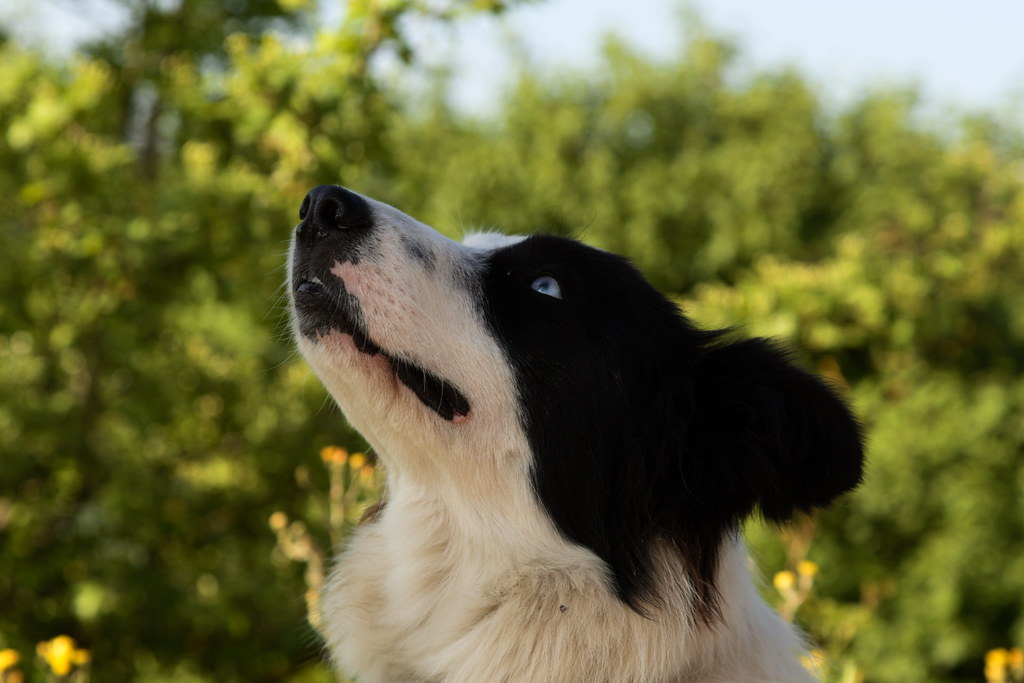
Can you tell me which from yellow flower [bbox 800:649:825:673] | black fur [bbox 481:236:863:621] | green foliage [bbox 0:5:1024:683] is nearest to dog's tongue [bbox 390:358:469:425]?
black fur [bbox 481:236:863:621]

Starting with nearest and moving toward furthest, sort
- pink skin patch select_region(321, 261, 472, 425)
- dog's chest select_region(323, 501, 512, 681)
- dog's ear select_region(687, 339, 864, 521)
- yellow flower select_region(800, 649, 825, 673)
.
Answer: dog's ear select_region(687, 339, 864, 521)
pink skin patch select_region(321, 261, 472, 425)
dog's chest select_region(323, 501, 512, 681)
yellow flower select_region(800, 649, 825, 673)

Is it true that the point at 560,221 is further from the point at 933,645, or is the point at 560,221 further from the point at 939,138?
the point at 939,138

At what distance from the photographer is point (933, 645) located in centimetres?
958

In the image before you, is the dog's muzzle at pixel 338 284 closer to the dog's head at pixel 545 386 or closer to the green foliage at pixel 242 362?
the dog's head at pixel 545 386

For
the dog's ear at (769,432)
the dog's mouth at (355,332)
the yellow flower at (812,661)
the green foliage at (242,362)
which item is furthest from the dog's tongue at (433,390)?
the yellow flower at (812,661)

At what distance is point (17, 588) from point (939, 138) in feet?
48.0

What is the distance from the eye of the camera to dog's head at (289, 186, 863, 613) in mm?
2457

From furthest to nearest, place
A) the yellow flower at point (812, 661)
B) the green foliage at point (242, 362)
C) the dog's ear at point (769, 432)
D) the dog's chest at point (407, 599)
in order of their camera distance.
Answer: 1. the green foliage at point (242, 362)
2. the yellow flower at point (812, 661)
3. the dog's chest at point (407, 599)
4. the dog's ear at point (769, 432)

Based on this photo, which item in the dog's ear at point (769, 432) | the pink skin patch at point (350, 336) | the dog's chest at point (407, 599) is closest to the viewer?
the dog's ear at point (769, 432)

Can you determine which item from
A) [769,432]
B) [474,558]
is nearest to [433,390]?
[474,558]

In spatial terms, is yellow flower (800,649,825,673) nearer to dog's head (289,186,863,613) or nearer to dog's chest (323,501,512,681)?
dog's head (289,186,863,613)

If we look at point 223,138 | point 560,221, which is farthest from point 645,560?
point 223,138

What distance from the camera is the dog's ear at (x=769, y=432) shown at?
7.36 ft

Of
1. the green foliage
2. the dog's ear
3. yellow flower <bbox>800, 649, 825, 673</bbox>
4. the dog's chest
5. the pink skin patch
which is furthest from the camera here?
the green foliage
